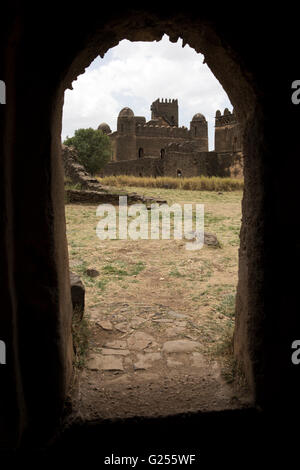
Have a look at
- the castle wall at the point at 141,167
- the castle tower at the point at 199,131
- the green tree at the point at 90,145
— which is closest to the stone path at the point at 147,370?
the green tree at the point at 90,145

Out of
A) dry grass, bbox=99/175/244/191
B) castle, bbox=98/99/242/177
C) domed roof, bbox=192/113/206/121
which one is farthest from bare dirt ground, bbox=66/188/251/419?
domed roof, bbox=192/113/206/121

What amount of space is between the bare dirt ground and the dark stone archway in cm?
34

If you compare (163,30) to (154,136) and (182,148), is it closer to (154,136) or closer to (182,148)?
(182,148)

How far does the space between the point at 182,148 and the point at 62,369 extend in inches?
1024

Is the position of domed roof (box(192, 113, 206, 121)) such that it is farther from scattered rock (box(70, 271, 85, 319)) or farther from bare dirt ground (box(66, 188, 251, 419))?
scattered rock (box(70, 271, 85, 319))

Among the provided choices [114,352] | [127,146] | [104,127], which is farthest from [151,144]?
[114,352]

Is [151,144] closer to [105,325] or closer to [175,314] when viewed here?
[175,314]

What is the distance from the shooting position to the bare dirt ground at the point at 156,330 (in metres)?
2.21

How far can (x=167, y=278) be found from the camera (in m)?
5.11

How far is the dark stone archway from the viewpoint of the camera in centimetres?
172

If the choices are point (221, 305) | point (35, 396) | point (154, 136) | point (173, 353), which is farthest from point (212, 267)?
point (154, 136)

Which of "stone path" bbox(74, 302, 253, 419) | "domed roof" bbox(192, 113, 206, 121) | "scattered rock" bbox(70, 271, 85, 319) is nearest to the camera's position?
"stone path" bbox(74, 302, 253, 419)

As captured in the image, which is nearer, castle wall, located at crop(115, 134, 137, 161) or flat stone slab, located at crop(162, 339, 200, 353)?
flat stone slab, located at crop(162, 339, 200, 353)

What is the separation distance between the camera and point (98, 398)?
221cm
